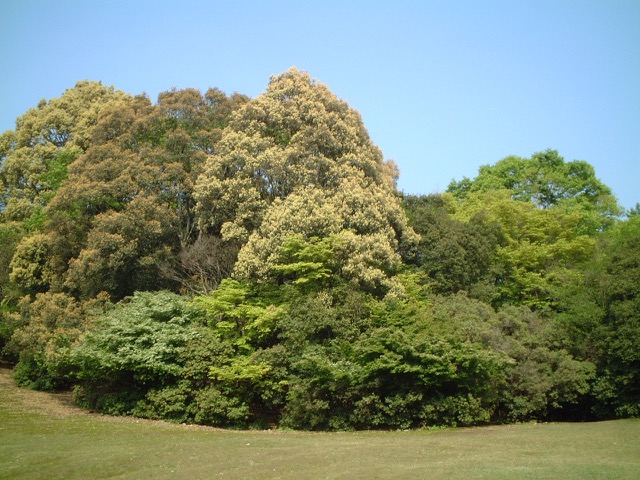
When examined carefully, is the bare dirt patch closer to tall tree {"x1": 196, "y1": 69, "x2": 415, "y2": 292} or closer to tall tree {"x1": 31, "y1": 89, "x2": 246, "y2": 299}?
tall tree {"x1": 31, "y1": 89, "x2": 246, "y2": 299}

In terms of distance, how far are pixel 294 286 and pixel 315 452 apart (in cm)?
993

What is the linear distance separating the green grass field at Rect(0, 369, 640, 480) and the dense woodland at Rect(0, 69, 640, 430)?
202 centimetres

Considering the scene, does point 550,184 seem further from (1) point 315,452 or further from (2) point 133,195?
(1) point 315,452

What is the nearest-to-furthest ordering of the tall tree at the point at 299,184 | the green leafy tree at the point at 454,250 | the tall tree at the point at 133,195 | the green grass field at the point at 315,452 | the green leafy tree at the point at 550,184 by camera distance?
1. the green grass field at the point at 315,452
2. the tall tree at the point at 299,184
3. the tall tree at the point at 133,195
4. the green leafy tree at the point at 454,250
5. the green leafy tree at the point at 550,184

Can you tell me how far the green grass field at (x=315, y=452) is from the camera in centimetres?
1345

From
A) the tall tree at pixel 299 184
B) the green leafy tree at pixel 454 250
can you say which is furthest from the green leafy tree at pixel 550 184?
the tall tree at pixel 299 184

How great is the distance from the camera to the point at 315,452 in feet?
52.9

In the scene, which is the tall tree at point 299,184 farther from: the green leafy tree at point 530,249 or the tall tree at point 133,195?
the green leafy tree at point 530,249

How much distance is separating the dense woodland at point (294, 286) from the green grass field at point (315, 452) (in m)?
2.02


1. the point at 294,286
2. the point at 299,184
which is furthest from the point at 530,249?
the point at 294,286

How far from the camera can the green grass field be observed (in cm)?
1345

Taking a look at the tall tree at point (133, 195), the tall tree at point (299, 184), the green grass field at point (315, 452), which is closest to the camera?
the green grass field at point (315, 452)

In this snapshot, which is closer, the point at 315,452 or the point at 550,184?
the point at 315,452

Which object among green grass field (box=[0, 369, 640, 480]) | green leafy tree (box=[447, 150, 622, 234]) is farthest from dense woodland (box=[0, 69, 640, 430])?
green leafy tree (box=[447, 150, 622, 234])
